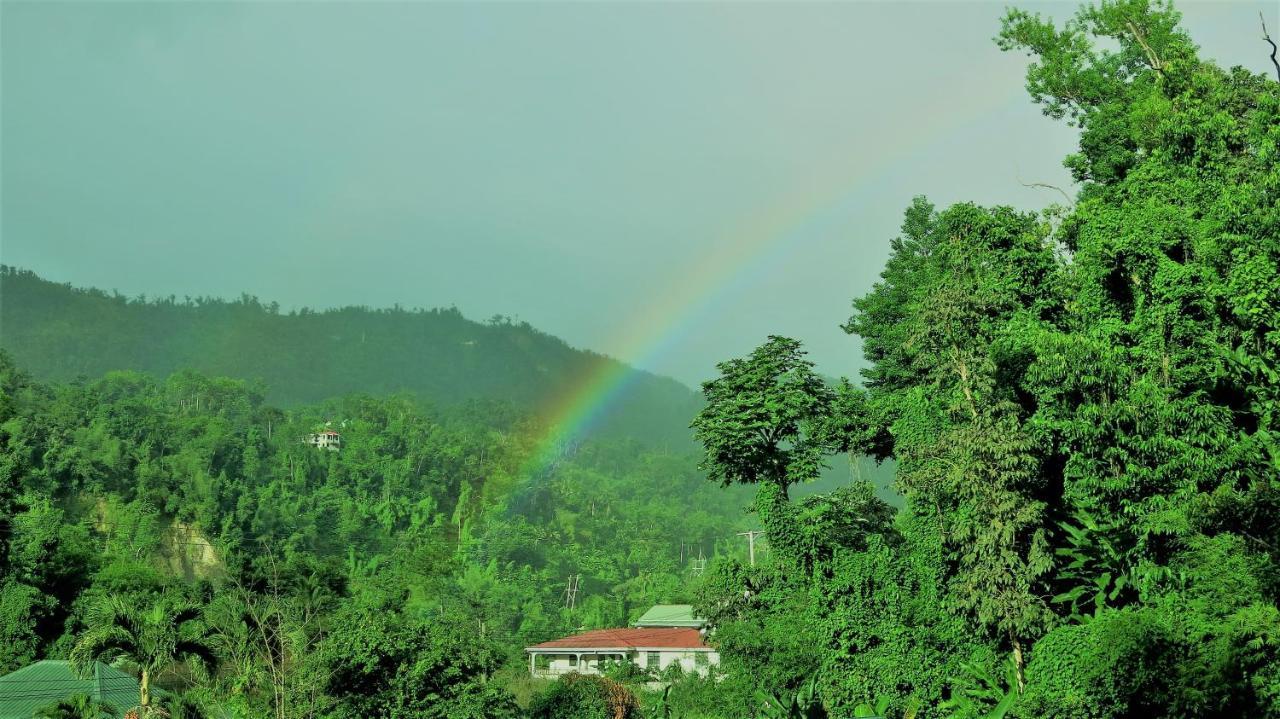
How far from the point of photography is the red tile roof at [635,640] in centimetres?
4912

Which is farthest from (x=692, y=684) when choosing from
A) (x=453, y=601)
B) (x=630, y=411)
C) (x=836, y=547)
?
(x=630, y=411)

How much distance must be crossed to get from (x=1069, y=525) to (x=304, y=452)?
Answer: 90825mm

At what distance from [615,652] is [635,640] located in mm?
1437

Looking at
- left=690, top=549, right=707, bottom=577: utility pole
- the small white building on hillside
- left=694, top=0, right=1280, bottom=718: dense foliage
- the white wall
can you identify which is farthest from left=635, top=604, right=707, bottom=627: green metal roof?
left=694, top=0, right=1280, bottom=718: dense foliage

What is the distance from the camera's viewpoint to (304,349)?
171 meters

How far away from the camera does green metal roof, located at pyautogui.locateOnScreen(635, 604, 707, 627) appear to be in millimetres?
59844

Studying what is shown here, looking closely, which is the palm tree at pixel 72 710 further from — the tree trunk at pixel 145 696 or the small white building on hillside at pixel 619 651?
the small white building on hillside at pixel 619 651

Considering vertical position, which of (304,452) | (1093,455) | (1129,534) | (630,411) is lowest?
(1129,534)

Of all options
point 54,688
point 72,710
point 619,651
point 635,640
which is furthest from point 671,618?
point 72,710

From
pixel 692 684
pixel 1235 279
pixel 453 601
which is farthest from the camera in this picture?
pixel 453 601

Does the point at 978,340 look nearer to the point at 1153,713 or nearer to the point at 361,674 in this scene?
the point at 1153,713

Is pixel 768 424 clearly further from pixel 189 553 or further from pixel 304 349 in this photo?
pixel 304 349

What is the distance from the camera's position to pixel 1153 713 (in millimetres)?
18328

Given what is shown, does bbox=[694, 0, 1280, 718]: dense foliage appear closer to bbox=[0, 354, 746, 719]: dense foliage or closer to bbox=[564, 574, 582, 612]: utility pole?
bbox=[0, 354, 746, 719]: dense foliage
